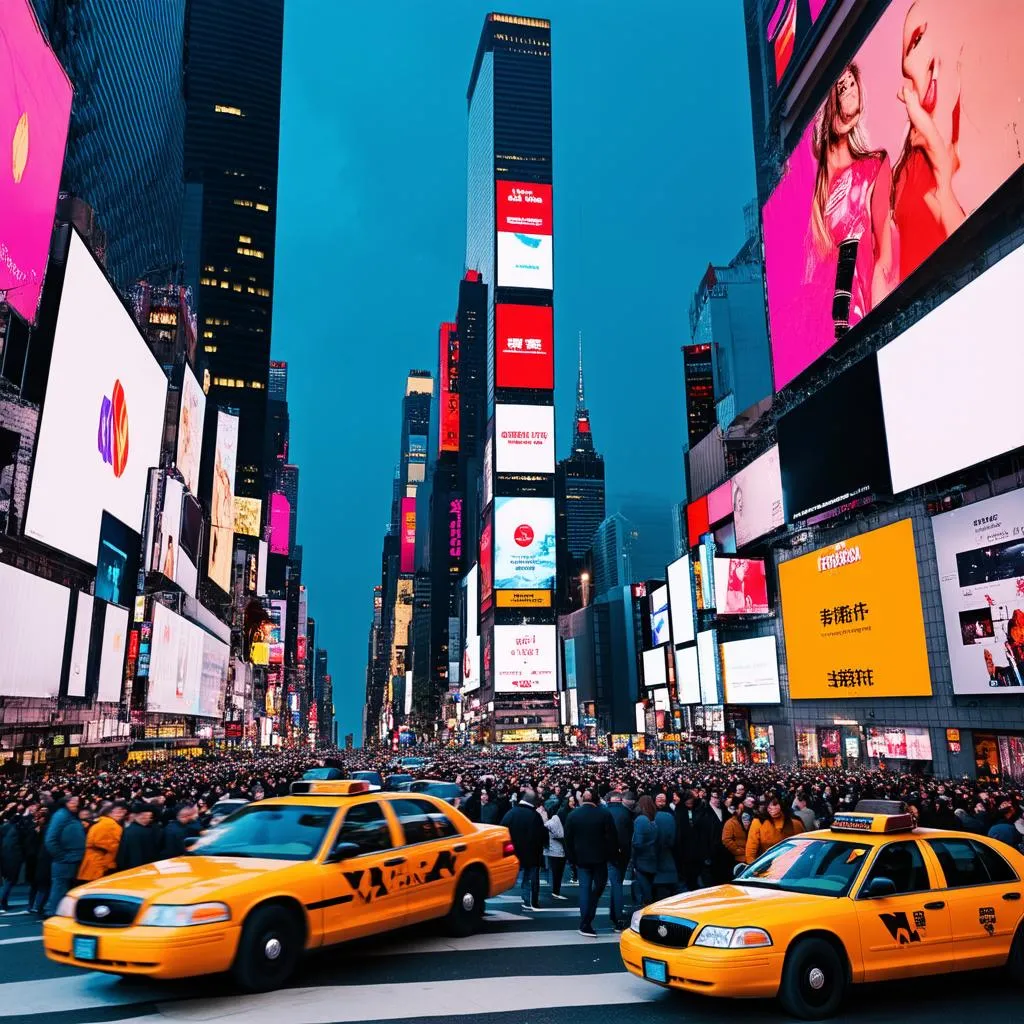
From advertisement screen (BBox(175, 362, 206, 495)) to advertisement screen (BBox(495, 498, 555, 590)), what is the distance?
50520 mm

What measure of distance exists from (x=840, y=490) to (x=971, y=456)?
11711 mm

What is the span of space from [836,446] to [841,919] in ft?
144

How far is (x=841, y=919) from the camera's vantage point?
673 centimetres

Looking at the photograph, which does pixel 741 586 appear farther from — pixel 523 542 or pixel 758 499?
pixel 523 542

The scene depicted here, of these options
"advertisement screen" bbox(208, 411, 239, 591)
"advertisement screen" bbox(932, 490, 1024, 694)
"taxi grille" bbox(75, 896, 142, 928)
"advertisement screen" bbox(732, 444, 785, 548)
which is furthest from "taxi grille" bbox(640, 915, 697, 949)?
"advertisement screen" bbox(208, 411, 239, 591)

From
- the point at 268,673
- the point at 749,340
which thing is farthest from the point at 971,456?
the point at 268,673

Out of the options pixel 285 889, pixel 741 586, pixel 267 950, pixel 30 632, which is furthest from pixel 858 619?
pixel 267 950

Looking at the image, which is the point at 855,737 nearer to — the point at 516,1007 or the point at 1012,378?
the point at 1012,378

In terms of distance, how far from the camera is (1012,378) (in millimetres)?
32469

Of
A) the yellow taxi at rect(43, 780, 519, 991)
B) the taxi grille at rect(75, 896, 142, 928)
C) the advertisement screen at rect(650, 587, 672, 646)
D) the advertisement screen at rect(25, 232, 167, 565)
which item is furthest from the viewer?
the advertisement screen at rect(650, 587, 672, 646)

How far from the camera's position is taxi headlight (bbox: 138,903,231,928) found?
6.60 meters

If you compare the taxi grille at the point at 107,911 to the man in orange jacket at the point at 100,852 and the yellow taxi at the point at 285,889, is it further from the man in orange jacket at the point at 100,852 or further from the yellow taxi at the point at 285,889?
the man in orange jacket at the point at 100,852

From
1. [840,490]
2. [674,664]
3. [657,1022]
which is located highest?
[840,490]

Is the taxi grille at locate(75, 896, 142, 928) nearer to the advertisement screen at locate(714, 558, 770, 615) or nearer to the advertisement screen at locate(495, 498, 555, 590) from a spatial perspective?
the advertisement screen at locate(714, 558, 770, 615)
